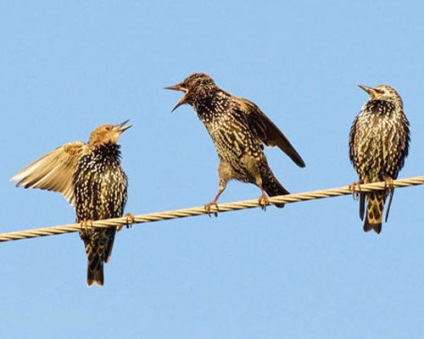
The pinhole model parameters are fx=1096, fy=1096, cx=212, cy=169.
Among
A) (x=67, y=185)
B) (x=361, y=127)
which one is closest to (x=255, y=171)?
(x=361, y=127)

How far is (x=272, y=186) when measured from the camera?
32.2ft

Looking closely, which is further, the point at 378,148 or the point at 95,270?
the point at 95,270

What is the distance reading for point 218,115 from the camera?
970 cm

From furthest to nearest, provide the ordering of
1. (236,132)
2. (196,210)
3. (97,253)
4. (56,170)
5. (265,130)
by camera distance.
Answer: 1. (56,170)
2. (265,130)
3. (97,253)
4. (236,132)
5. (196,210)

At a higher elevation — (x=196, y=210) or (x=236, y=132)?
(x=236, y=132)

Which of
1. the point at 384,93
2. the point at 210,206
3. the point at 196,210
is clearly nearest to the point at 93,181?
the point at 210,206

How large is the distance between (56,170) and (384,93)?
10.0 feet

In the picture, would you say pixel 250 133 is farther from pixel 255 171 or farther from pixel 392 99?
pixel 392 99

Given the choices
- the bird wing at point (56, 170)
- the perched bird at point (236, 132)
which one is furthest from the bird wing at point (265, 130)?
the bird wing at point (56, 170)

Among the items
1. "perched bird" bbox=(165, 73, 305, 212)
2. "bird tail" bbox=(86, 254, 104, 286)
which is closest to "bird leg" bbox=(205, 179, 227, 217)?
"perched bird" bbox=(165, 73, 305, 212)

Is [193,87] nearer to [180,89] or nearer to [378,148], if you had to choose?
[180,89]

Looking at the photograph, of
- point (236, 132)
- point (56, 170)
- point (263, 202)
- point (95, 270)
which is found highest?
point (236, 132)

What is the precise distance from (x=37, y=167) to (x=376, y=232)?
3.13 metres

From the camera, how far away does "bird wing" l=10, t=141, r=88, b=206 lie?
10016 millimetres
